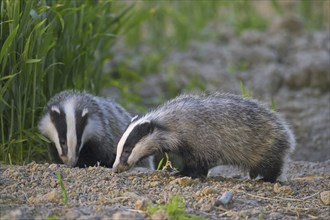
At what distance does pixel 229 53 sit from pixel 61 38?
4.52 m

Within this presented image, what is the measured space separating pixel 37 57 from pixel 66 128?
23.6 inches

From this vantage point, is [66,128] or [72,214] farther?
[66,128]

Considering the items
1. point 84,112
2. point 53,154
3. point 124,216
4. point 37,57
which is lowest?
point 53,154

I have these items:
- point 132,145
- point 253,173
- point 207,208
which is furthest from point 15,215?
point 253,173

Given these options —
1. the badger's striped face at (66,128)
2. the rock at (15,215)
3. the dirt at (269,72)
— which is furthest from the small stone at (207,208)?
the dirt at (269,72)

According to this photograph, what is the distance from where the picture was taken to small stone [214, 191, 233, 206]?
16.0ft

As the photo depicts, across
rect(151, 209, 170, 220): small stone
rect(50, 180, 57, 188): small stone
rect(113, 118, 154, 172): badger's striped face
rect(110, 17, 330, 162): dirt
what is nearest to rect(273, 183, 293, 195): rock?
rect(113, 118, 154, 172): badger's striped face

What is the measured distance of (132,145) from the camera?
5766 millimetres

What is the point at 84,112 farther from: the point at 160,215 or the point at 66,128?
the point at 160,215

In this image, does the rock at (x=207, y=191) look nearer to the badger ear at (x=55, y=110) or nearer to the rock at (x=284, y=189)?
the rock at (x=284, y=189)

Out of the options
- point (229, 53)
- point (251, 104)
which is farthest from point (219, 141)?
point (229, 53)

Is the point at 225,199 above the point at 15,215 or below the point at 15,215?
below

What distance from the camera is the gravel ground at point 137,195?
4.68m

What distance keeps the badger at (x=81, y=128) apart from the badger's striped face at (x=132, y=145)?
0.51 meters
